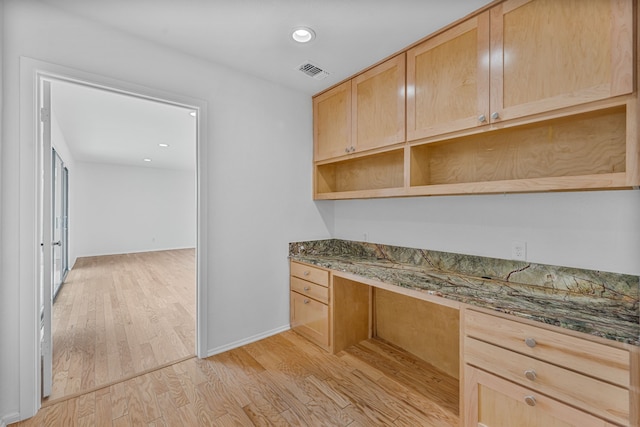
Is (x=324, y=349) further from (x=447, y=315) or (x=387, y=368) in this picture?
(x=447, y=315)

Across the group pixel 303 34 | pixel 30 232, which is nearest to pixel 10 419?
pixel 30 232

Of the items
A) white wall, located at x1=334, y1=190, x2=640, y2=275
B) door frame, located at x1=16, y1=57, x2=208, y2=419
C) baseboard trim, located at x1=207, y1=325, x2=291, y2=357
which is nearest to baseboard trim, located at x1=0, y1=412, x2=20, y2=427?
door frame, located at x1=16, y1=57, x2=208, y2=419

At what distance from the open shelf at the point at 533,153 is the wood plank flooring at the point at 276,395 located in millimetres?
1444

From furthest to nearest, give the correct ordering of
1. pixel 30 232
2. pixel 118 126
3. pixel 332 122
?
pixel 118 126 < pixel 332 122 < pixel 30 232

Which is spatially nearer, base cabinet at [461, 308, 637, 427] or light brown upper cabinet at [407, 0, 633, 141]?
base cabinet at [461, 308, 637, 427]

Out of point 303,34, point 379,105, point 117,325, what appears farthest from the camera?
point 117,325

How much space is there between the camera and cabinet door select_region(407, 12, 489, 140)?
5.39 feet

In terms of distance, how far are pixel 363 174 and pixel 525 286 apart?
5.36 ft

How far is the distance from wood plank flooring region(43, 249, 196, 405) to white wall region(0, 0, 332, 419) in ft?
1.52

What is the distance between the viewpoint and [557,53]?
1.38 meters

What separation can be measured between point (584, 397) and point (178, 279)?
17.2ft

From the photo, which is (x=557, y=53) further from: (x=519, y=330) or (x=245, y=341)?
(x=245, y=341)

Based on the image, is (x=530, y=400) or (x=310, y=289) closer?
(x=530, y=400)

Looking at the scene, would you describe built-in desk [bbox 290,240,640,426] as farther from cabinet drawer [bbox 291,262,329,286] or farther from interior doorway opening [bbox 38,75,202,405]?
interior doorway opening [bbox 38,75,202,405]
